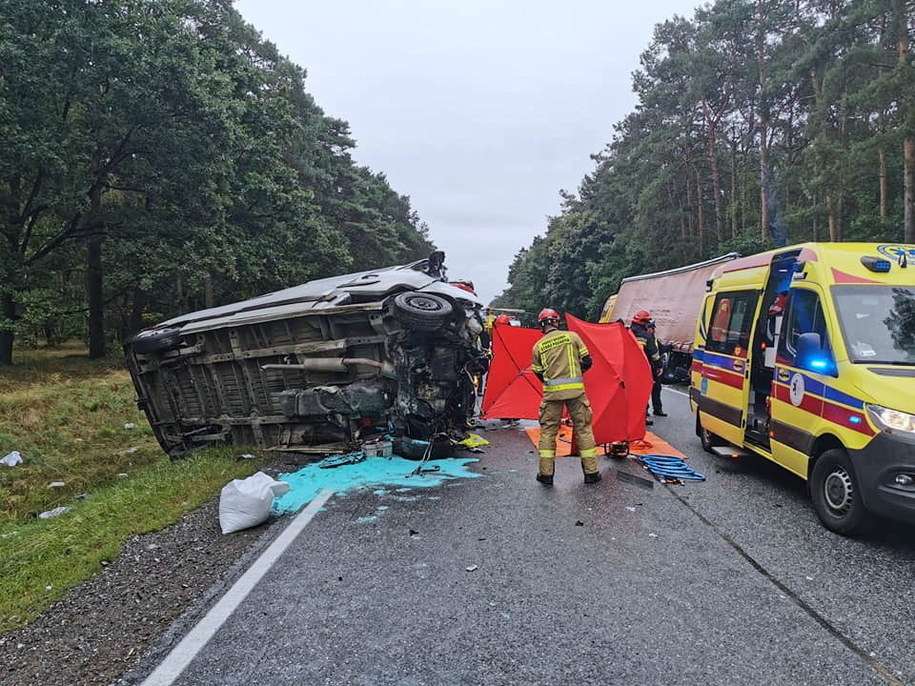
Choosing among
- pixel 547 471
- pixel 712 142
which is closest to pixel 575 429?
pixel 547 471

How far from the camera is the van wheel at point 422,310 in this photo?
615cm

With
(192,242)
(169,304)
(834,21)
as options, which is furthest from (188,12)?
(834,21)

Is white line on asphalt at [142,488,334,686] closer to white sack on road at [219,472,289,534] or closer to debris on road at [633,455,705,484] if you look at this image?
white sack on road at [219,472,289,534]

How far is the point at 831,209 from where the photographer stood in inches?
878

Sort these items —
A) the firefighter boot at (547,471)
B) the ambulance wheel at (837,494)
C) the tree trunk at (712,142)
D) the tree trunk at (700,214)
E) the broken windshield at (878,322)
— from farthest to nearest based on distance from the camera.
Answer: the tree trunk at (700,214) → the tree trunk at (712,142) → the firefighter boot at (547,471) → the broken windshield at (878,322) → the ambulance wheel at (837,494)

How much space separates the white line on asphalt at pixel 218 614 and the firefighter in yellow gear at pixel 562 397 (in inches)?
92.7

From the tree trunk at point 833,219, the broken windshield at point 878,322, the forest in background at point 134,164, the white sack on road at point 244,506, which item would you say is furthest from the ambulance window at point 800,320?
the tree trunk at point 833,219

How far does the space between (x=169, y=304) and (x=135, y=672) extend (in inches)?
1107

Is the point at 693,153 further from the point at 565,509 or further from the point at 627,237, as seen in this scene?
the point at 565,509

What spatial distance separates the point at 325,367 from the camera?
6.67 metres

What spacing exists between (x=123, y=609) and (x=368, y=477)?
2784mm

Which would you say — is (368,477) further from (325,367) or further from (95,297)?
(95,297)

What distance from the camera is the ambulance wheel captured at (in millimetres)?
4070

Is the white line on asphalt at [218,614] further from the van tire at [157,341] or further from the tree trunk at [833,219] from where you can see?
the tree trunk at [833,219]
